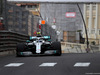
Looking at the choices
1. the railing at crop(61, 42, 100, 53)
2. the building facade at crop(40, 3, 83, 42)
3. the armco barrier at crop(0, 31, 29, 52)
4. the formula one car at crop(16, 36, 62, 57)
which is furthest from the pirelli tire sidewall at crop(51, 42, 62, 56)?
the building facade at crop(40, 3, 83, 42)

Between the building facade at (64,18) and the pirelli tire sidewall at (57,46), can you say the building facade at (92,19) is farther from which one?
the pirelli tire sidewall at (57,46)

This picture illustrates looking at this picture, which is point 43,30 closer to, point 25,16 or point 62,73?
point 25,16

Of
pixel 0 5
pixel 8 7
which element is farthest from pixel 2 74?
pixel 8 7

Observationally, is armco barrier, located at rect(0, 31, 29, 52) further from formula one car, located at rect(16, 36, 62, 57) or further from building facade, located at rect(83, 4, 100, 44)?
building facade, located at rect(83, 4, 100, 44)

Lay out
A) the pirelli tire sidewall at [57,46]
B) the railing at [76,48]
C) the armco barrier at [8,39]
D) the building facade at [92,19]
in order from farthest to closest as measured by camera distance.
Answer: the building facade at [92,19] < the railing at [76,48] < the armco barrier at [8,39] < the pirelli tire sidewall at [57,46]

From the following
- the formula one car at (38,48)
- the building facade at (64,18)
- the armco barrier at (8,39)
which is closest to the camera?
the formula one car at (38,48)

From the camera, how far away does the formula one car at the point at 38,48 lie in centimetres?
1872

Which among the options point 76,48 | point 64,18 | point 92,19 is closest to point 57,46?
point 76,48

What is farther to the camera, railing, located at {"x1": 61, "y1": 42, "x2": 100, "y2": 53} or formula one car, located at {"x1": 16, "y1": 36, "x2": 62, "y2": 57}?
railing, located at {"x1": 61, "y1": 42, "x2": 100, "y2": 53}

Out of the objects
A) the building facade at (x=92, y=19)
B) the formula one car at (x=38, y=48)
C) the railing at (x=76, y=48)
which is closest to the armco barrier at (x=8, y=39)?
the formula one car at (x=38, y=48)

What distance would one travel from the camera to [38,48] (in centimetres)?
1869

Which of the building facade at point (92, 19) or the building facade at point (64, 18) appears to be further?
the building facade at point (64, 18)

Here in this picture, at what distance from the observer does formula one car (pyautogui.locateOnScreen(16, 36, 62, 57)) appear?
61.4ft

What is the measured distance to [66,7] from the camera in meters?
101
